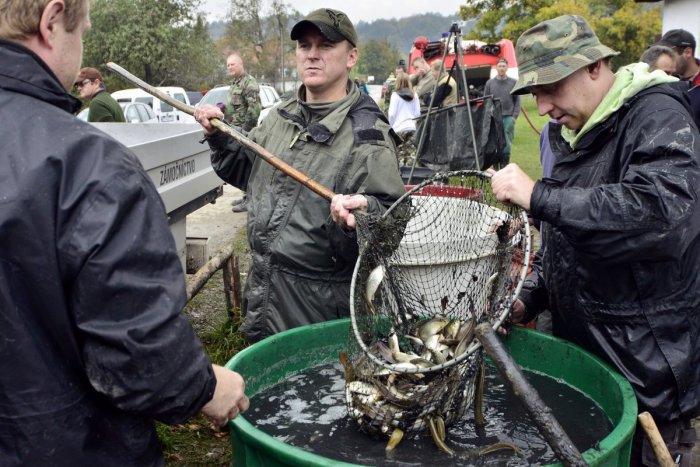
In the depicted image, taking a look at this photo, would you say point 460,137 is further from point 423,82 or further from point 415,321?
point 423,82

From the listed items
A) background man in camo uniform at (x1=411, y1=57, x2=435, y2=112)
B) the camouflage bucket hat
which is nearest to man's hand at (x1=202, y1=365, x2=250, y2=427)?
the camouflage bucket hat

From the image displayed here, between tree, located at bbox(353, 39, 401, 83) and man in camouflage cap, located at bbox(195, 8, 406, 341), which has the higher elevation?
man in camouflage cap, located at bbox(195, 8, 406, 341)

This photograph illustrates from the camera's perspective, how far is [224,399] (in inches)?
75.0

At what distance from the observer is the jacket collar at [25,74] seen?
5.20ft

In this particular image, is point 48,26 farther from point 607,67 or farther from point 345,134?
point 607,67

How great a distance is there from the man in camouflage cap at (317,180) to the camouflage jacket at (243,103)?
26.7 feet

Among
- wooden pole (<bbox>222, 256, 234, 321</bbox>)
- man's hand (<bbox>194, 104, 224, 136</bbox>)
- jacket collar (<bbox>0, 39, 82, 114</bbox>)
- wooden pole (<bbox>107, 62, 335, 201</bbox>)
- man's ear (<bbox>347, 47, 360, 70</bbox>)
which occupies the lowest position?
wooden pole (<bbox>222, 256, 234, 321</bbox>)

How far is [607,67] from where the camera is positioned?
258 centimetres

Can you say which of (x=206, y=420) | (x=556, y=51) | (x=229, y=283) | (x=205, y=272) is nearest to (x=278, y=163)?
(x=556, y=51)

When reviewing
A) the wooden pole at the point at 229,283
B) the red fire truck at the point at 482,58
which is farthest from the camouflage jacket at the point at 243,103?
the wooden pole at the point at 229,283

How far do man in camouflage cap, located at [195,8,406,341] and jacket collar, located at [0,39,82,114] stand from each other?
1.49 meters

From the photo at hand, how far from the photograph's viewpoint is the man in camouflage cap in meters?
3.09

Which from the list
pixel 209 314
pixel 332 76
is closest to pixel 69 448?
pixel 332 76

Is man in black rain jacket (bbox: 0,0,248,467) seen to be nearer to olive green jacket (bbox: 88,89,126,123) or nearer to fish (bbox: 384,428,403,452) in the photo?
fish (bbox: 384,428,403,452)
